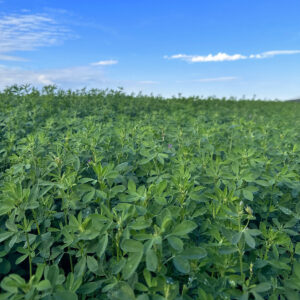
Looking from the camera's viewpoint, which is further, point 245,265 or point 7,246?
point 7,246

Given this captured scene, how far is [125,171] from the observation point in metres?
2.51

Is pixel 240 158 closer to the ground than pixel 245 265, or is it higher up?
higher up

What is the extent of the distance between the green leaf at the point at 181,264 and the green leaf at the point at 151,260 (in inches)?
5.5

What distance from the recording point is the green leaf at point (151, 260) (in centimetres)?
132

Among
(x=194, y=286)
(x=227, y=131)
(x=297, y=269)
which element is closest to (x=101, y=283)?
(x=194, y=286)

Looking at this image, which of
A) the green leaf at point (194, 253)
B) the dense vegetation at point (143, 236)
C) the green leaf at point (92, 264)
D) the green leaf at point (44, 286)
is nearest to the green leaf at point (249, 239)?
the dense vegetation at point (143, 236)

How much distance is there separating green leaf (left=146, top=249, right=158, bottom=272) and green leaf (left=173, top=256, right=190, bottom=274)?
0.14 m

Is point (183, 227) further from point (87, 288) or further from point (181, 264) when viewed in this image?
point (87, 288)

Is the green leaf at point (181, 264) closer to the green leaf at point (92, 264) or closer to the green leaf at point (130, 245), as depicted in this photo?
the green leaf at point (130, 245)

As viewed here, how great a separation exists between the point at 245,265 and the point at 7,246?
1296 millimetres

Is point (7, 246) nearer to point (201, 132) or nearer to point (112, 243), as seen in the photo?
point (112, 243)

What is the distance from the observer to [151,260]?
4.42ft

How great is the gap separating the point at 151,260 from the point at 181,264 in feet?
0.57

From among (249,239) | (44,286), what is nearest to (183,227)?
(249,239)
